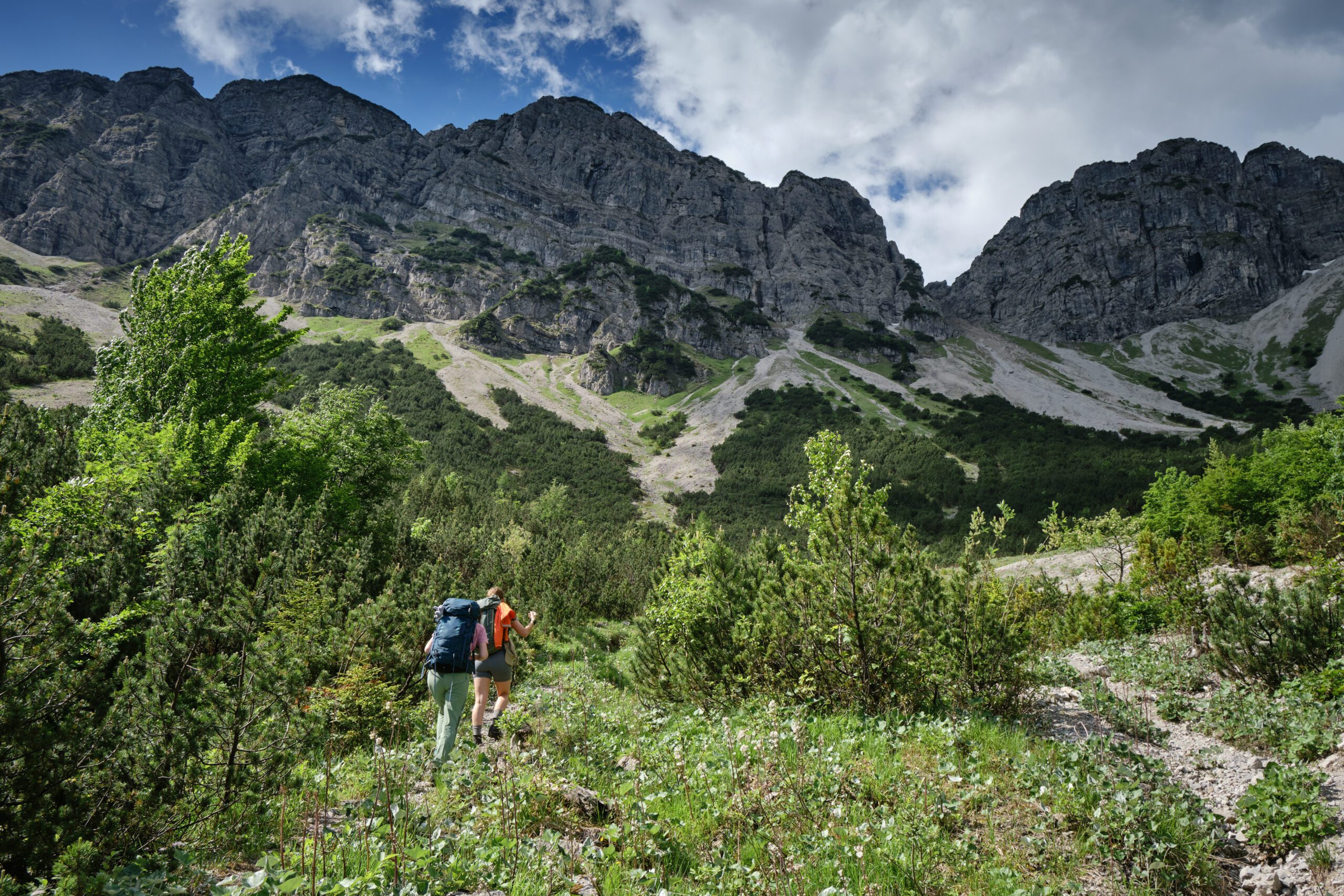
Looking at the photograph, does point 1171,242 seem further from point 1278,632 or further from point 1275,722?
point 1275,722

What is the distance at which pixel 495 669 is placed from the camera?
7699mm

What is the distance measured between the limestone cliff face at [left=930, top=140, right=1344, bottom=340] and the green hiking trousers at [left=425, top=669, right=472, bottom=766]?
215547mm

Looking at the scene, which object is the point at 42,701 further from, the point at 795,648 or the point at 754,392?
the point at 754,392

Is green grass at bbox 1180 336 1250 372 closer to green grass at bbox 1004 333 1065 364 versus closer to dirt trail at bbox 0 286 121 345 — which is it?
green grass at bbox 1004 333 1065 364

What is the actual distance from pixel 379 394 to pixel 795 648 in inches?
4124

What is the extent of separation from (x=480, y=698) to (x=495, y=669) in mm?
412

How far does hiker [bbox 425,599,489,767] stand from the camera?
6852 millimetres

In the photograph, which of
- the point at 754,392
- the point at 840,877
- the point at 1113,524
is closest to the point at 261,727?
the point at 840,877

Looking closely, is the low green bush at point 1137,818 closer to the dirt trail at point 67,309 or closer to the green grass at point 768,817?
the green grass at point 768,817

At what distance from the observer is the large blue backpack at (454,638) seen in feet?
23.2

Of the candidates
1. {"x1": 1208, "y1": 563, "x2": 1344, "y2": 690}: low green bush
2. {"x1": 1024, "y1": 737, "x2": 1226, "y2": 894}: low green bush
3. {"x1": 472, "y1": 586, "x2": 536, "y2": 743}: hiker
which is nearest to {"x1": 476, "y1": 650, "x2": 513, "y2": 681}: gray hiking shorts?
{"x1": 472, "y1": 586, "x2": 536, "y2": 743}: hiker

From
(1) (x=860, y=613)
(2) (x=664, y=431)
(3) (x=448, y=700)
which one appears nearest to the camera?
(3) (x=448, y=700)

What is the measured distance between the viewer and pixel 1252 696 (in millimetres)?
7098

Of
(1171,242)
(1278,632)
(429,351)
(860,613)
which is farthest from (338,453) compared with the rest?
(1171,242)
